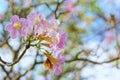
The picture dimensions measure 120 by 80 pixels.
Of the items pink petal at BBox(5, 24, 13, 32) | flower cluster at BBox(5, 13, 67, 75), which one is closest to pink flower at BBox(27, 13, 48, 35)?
flower cluster at BBox(5, 13, 67, 75)

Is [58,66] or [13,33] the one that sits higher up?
[13,33]

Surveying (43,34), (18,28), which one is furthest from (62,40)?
(18,28)

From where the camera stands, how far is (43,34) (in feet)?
5.87

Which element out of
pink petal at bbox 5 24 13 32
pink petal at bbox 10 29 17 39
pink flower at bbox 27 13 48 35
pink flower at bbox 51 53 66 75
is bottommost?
pink flower at bbox 51 53 66 75

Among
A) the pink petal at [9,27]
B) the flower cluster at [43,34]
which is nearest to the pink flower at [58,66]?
the flower cluster at [43,34]

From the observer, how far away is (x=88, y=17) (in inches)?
227

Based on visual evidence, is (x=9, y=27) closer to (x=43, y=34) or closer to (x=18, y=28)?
(x=18, y=28)

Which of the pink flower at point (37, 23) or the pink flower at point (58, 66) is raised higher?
the pink flower at point (37, 23)

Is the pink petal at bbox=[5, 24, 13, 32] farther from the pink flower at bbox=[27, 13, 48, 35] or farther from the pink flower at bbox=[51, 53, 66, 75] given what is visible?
the pink flower at bbox=[51, 53, 66, 75]

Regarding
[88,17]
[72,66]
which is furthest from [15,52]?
[88,17]

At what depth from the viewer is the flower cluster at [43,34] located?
1783 mm

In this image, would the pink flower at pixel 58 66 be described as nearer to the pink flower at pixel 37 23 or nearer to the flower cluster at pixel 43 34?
the flower cluster at pixel 43 34

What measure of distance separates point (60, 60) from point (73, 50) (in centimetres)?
318

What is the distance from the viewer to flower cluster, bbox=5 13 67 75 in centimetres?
178
